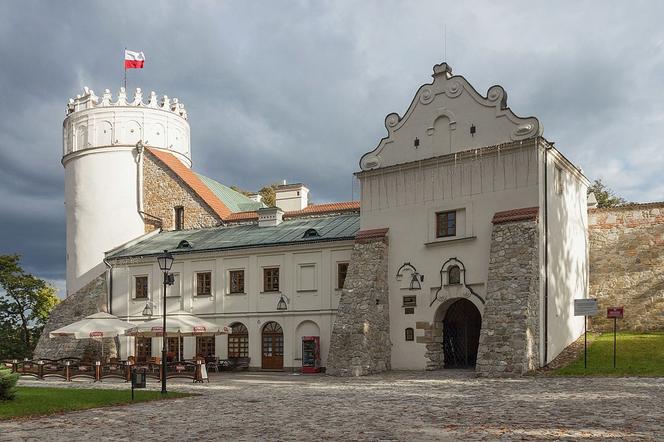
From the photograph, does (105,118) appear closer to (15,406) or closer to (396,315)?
(396,315)

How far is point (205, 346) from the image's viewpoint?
107 feet

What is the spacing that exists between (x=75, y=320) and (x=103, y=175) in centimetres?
916

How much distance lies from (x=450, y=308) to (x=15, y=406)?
17390 millimetres

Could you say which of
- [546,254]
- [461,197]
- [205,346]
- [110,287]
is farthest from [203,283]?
[546,254]

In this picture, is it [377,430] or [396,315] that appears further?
[396,315]

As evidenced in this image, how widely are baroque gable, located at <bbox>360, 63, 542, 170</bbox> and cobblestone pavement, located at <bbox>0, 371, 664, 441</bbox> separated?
9623 millimetres

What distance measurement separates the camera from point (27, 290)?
137 ft

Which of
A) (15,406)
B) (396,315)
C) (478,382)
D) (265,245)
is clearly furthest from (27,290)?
(478,382)

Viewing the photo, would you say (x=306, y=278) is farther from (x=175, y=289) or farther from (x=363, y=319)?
(x=175, y=289)

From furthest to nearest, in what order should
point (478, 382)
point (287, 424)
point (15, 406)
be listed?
point (478, 382) < point (15, 406) < point (287, 424)

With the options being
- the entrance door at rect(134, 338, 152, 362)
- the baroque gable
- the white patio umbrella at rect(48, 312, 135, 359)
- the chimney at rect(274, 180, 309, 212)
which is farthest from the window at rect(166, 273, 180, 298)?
the baroque gable

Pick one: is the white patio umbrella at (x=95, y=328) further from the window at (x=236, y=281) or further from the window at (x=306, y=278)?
the window at (x=306, y=278)

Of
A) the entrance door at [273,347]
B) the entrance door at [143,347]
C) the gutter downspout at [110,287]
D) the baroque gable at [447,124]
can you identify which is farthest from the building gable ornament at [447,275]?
the gutter downspout at [110,287]

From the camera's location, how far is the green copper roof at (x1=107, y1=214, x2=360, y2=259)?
104 feet
